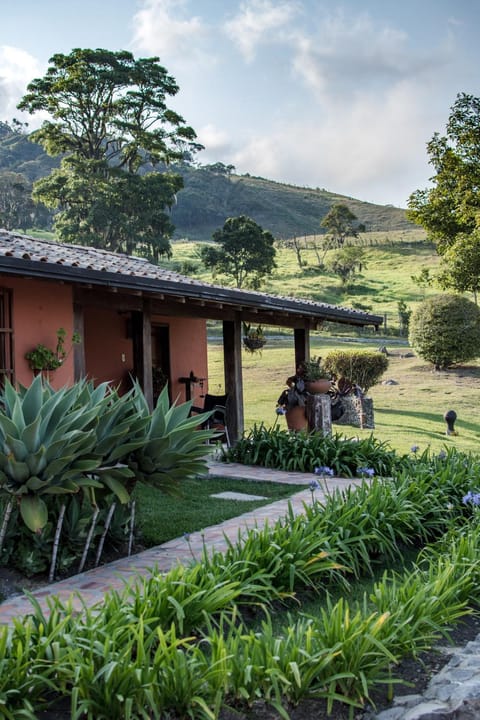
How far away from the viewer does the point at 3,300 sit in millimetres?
8125

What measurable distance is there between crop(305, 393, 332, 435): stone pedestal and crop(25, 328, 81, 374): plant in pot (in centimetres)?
453

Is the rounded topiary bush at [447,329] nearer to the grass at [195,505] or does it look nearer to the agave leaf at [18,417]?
the grass at [195,505]

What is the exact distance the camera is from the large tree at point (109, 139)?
3403cm

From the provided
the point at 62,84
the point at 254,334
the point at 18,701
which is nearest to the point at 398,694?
the point at 18,701

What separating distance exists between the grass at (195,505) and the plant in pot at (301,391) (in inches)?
141

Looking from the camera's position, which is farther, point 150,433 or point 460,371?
point 460,371

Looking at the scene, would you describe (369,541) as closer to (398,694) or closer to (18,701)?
(398,694)

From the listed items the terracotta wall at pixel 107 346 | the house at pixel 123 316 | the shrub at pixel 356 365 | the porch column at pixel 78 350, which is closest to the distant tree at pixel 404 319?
the shrub at pixel 356 365

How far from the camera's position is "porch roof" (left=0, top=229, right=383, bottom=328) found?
706 centimetres

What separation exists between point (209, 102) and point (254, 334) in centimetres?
798

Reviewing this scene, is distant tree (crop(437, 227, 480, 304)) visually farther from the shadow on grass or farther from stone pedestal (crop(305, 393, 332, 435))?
stone pedestal (crop(305, 393, 332, 435))

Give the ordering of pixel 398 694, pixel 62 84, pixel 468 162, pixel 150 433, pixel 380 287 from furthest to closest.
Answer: pixel 380 287 < pixel 62 84 < pixel 468 162 < pixel 150 433 < pixel 398 694

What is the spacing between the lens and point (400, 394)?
20672 mm

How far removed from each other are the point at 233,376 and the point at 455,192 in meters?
10.5
